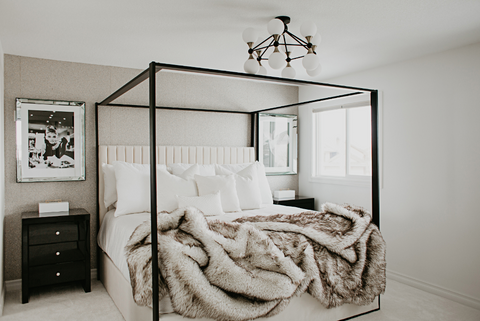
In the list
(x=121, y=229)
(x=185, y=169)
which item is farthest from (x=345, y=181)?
(x=121, y=229)

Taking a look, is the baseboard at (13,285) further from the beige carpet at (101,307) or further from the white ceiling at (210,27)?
the white ceiling at (210,27)

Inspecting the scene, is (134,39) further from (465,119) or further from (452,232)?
(452,232)

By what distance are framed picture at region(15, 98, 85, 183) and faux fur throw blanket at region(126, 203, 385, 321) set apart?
1672 millimetres

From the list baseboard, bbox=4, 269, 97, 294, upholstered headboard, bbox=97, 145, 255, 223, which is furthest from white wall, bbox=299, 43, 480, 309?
baseboard, bbox=4, 269, 97, 294

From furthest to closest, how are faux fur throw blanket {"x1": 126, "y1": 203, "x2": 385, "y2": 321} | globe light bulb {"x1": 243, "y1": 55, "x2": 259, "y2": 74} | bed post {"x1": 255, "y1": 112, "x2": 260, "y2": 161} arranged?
bed post {"x1": 255, "y1": 112, "x2": 260, "y2": 161}
globe light bulb {"x1": 243, "y1": 55, "x2": 259, "y2": 74}
faux fur throw blanket {"x1": 126, "y1": 203, "x2": 385, "y2": 321}

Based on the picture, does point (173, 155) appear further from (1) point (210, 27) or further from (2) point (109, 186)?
(1) point (210, 27)

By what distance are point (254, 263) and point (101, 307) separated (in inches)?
63.1

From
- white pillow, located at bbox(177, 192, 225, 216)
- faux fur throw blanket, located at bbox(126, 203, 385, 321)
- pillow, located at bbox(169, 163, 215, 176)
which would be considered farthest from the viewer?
pillow, located at bbox(169, 163, 215, 176)

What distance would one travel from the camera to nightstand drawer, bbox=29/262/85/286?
321cm

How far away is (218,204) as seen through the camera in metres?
3.33

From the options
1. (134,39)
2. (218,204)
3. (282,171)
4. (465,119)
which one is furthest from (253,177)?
(465,119)

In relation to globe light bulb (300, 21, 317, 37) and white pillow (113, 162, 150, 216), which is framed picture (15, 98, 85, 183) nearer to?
white pillow (113, 162, 150, 216)

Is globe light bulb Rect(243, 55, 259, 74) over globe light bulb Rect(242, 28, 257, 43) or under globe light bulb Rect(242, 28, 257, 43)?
under

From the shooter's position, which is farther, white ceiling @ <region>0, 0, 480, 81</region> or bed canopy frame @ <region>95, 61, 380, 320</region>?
white ceiling @ <region>0, 0, 480, 81</region>
